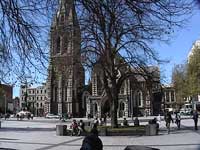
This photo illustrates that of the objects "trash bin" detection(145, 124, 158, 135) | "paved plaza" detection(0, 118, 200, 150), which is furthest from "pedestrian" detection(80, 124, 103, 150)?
"trash bin" detection(145, 124, 158, 135)

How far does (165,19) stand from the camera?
11.8 metres

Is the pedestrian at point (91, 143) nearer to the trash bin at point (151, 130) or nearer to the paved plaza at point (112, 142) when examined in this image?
the paved plaza at point (112, 142)

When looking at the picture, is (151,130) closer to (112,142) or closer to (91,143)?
(112,142)

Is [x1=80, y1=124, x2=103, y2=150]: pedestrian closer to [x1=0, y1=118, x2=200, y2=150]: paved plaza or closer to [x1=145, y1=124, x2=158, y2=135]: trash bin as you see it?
[x1=0, y1=118, x2=200, y2=150]: paved plaza

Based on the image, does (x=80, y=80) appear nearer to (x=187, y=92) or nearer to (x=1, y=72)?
(x=1, y=72)

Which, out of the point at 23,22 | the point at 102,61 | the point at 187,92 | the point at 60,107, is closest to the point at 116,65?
the point at 102,61

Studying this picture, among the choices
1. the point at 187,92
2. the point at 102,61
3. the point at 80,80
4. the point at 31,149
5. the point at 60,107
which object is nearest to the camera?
the point at 31,149

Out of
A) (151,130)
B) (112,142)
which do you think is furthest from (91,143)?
(151,130)

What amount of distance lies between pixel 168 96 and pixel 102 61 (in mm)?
111841

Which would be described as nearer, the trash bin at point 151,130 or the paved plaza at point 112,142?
the paved plaza at point 112,142

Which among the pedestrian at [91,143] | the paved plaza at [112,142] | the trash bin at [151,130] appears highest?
the pedestrian at [91,143]

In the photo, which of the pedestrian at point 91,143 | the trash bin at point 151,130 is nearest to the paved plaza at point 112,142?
the trash bin at point 151,130

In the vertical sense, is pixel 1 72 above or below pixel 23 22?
below

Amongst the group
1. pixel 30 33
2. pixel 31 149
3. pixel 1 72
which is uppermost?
pixel 30 33
